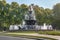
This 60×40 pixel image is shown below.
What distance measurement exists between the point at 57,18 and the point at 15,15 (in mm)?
19548

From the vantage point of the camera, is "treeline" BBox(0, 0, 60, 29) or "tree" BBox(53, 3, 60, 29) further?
"tree" BBox(53, 3, 60, 29)

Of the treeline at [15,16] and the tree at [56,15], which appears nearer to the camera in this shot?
the treeline at [15,16]

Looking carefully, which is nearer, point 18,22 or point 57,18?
point 18,22

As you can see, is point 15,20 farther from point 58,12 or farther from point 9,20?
point 58,12

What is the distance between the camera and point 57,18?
74.4m

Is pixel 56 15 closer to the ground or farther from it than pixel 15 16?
farther from it

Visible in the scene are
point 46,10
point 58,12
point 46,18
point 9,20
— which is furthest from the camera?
point 46,10

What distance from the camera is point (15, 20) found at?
60.9m

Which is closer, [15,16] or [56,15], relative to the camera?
[15,16]

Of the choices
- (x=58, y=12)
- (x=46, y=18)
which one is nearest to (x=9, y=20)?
(x=46, y=18)

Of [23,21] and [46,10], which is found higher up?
[46,10]

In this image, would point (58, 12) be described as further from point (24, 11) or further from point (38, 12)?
point (24, 11)

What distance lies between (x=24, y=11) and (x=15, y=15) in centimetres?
669

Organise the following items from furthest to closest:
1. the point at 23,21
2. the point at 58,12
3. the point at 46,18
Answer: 1. the point at 58,12
2. the point at 46,18
3. the point at 23,21
